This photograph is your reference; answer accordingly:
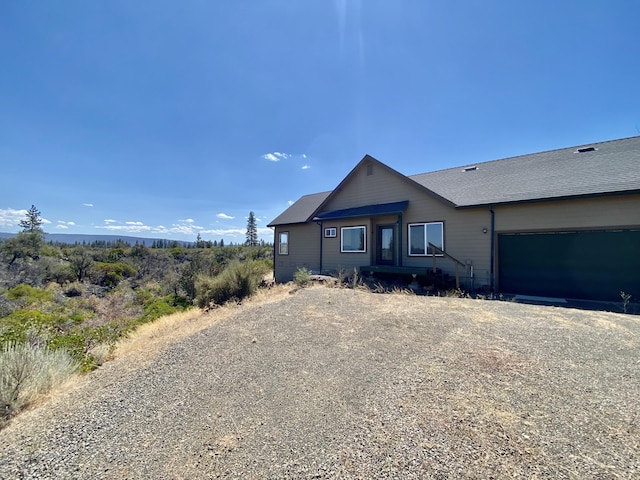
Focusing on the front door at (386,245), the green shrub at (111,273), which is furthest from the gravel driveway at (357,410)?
the green shrub at (111,273)

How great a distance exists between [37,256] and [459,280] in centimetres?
3306

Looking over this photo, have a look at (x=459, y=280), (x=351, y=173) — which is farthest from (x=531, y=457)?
(x=351, y=173)

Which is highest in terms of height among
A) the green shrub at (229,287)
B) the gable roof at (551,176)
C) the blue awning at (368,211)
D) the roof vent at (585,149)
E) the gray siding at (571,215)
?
the roof vent at (585,149)

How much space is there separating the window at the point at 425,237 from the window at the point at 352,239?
7.39 feet

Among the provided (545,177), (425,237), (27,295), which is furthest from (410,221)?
(27,295)

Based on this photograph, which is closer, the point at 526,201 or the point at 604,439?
the point at 604,439

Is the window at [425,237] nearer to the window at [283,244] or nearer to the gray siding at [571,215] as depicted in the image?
the gray siding at [571,215]

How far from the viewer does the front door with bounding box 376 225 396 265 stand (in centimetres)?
1355

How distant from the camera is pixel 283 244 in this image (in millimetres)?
19000

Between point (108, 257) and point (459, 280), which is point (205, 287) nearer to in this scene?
point (459, 280)

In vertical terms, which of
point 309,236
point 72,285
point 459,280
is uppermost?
point 309,236

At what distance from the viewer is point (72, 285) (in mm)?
18312

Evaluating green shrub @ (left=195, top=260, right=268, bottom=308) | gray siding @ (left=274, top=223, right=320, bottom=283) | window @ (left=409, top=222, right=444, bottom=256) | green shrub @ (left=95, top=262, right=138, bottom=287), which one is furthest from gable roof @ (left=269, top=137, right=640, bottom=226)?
green shrub @ (left=95, top=262, right=138, bottom=287)

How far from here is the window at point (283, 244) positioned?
18.7 metres
